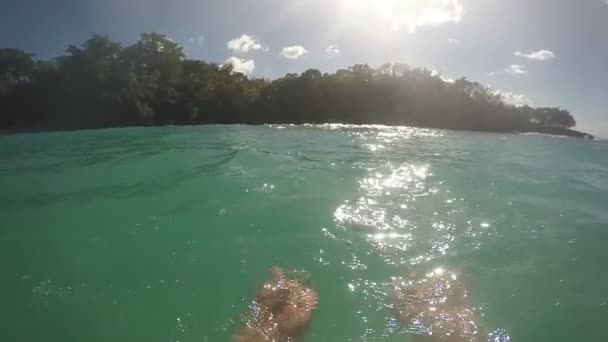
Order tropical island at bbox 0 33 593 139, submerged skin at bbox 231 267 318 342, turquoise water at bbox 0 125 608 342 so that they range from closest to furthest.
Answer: submerged skin at bbox 231 267 318 342 → turquoise water at bbox 0 125 608 342 → tropical island at bbox 0 33 593 139

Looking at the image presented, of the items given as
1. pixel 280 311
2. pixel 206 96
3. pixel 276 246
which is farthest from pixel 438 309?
pixel 206 96

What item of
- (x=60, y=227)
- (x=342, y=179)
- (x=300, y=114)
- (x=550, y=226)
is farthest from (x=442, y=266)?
(x=300, y=114)

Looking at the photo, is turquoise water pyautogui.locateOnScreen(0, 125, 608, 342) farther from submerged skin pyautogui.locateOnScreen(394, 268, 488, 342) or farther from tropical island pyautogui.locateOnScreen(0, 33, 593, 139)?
tropical island pyautogui.locateOnScreen(0, 33, 593, 139)

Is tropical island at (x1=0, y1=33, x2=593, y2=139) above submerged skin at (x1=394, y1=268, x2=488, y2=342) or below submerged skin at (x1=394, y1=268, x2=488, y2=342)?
above

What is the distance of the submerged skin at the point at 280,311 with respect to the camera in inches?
138

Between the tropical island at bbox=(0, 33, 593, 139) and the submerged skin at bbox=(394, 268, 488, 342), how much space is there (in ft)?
99.9

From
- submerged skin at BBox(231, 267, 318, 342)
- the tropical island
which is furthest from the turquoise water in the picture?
the tropical island

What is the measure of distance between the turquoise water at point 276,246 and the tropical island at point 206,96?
24.6 m

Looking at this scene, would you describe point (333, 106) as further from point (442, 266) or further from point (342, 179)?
point (442, 266)

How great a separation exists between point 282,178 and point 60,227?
4645 mm

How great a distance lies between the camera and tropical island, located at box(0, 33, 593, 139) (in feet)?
102

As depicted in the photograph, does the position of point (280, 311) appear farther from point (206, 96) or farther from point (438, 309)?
point (206, 96)

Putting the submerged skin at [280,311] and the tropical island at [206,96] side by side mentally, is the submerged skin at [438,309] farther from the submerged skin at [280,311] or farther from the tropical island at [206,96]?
the tropical island at [206,96]

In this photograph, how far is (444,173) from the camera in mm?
10336
